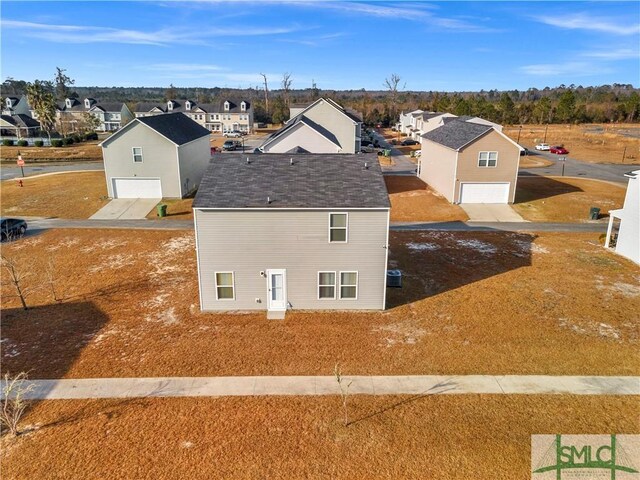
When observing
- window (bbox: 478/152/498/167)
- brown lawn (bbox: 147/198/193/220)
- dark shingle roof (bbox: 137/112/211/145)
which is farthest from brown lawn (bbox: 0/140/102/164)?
window (bbox: 478/152/498/167)

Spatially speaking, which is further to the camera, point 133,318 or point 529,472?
point 133,318

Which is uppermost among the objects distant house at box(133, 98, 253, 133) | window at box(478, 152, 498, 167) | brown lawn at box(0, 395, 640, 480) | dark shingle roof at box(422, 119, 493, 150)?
distant house at box(133, 98, 253, 133)

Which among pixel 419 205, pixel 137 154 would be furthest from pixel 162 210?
pixel 419 205

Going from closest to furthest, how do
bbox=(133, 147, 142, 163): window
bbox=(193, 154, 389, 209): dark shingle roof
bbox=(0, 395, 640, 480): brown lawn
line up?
1. bbox=(0, 395, 640, 480): brown lawn
2. bbox=(193, 154, 389, 209): dark shingle roof
3. bbox=(133, 147, 142, 163): window

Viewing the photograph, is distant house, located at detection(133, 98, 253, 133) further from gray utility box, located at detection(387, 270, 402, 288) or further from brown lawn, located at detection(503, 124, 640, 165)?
gray utility box, located at detection(387, 270, 402, 288)

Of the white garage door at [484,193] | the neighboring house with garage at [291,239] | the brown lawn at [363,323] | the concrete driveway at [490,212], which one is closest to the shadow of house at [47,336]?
the brown lawn at [363,323]

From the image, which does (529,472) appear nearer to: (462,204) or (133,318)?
(133,318)

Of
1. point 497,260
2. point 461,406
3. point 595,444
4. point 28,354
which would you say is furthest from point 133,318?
point 497,260
